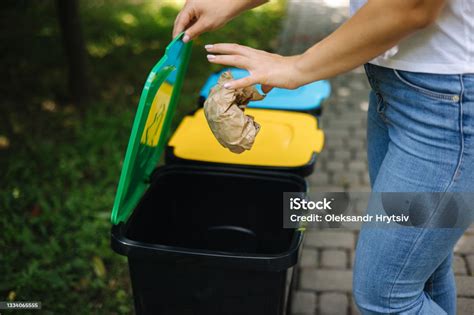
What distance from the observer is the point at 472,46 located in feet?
4.03

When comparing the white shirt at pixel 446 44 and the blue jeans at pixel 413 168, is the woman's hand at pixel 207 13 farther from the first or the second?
the white shirt at pixel 446 44

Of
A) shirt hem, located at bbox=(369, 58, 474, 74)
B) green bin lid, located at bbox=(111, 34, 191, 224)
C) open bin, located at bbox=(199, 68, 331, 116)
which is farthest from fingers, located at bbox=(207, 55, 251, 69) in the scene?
open bin, located at bbox=(199, 68, 331, 116)

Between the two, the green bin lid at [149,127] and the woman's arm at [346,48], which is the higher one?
the woman's arm at [346,48]

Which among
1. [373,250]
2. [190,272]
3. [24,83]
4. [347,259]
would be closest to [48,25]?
[24,83]

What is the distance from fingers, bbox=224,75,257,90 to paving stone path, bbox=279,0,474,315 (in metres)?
1.36

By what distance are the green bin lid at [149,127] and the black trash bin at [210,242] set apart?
Result: 0.05 meters

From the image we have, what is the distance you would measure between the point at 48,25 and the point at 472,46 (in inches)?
229

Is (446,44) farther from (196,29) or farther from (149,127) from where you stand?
(149,127)

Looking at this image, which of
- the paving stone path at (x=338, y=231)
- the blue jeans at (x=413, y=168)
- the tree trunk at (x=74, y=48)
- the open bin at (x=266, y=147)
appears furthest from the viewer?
the tree trunk at (x=74, y=48)

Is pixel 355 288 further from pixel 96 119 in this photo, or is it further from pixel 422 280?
pixel 96 119

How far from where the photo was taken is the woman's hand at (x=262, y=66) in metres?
1.36

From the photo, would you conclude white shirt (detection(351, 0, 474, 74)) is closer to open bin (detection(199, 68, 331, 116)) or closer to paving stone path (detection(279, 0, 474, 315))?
open bin (detection(199, 68, 331, 116))

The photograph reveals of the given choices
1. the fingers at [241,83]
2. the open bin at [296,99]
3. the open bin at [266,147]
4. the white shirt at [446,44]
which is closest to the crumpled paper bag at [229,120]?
the fingers at [241,83]

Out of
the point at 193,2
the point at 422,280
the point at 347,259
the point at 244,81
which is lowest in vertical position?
the point at 347,259
